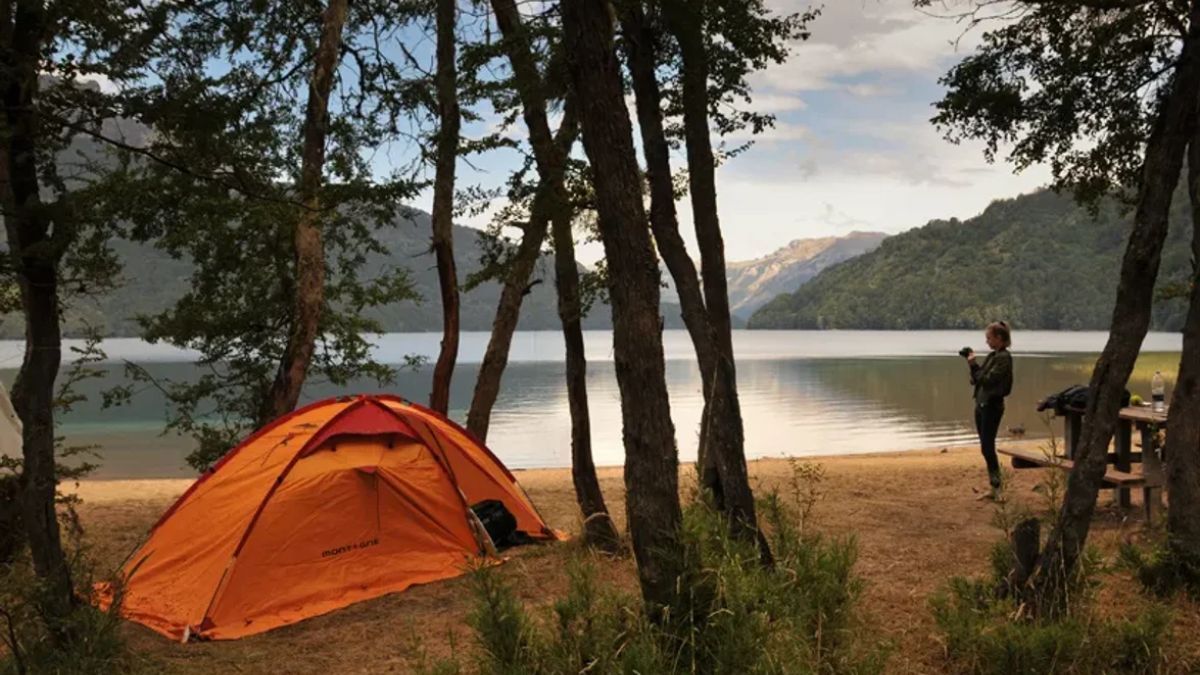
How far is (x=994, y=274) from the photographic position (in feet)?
403

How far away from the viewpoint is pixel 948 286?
12706 centimetres

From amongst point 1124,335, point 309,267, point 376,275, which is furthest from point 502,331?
point 1124,335

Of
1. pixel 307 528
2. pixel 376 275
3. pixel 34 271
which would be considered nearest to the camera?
pixel 34 271

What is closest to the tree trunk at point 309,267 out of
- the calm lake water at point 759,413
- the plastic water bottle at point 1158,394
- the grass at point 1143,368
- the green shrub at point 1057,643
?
the calm lake water at point 759,413

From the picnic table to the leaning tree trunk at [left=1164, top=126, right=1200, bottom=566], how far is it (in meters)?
0.63

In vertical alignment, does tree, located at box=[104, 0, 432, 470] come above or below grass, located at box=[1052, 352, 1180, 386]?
above

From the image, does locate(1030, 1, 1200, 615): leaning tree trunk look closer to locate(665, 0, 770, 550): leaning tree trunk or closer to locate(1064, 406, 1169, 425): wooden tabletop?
locate(665, 0, 770, 550): leaning tree trunk

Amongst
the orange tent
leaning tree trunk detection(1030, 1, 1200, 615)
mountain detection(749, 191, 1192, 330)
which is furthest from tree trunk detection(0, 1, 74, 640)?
mountain detection(749, 191, 1192, 330)

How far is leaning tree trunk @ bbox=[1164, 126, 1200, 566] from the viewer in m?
5.41

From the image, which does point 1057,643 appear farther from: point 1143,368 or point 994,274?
point 994,274

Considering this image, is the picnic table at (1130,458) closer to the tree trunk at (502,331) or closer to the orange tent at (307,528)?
the orange tent at (307,528)

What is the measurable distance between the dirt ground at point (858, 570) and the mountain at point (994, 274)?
10491cm

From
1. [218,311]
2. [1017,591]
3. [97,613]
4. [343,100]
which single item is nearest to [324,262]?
[218,311]

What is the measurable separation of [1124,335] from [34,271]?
6024 mm
